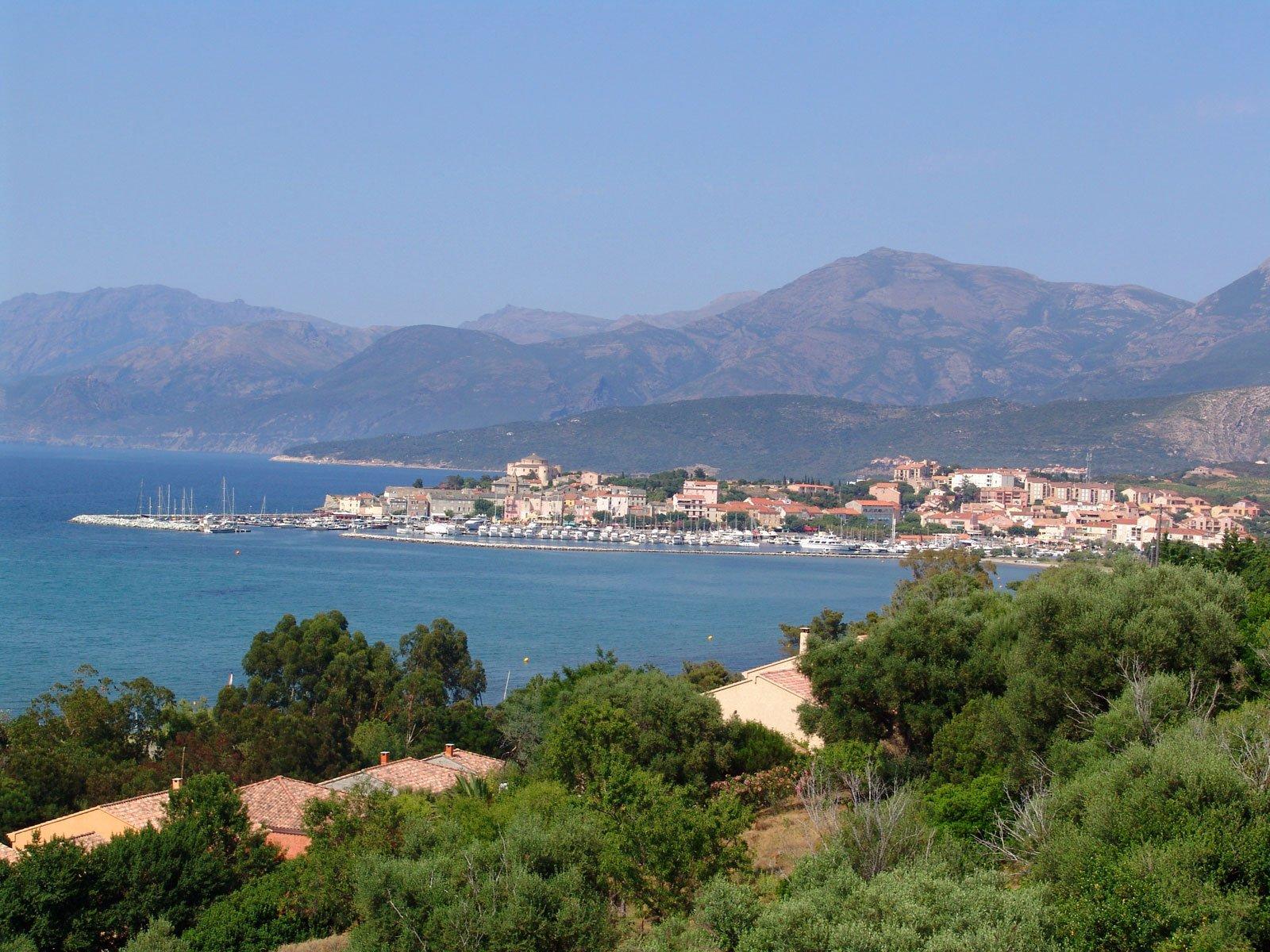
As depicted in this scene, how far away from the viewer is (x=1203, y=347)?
186 meters

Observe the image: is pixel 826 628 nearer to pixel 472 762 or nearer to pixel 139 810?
pixel 472 762

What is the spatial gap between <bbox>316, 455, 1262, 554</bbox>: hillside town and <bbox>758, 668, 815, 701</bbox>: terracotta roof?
4406 centimetres

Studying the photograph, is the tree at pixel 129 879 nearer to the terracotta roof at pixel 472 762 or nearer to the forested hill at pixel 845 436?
the terracotta roof at pixel 472 762

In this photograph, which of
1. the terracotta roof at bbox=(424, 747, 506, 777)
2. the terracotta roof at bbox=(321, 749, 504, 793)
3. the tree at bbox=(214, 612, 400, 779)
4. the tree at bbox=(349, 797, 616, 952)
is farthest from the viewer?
the tree at bbox=(214, 612, 400, 779)

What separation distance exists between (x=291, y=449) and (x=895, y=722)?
160442 millimetres

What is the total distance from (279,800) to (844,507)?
214 ft

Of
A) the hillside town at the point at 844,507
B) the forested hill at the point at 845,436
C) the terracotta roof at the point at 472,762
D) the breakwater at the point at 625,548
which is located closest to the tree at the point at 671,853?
the terracotta roof at the point at 472,762

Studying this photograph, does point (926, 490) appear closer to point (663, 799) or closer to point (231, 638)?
point (231, 638)

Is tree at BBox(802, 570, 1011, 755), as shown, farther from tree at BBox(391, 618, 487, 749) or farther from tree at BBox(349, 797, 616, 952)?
tree at BBox(391, 618, 487, 749)

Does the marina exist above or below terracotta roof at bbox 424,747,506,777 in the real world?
above

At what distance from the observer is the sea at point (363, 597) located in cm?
2464

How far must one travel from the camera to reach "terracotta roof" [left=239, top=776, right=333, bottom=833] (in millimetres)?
9508

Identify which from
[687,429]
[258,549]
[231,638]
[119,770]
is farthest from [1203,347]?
[119,770]

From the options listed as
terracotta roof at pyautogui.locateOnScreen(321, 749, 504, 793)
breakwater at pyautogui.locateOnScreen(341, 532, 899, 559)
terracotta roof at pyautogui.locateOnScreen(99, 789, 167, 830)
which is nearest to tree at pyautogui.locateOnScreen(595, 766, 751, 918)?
terracotta roof at pyautogui.locateOnScreen(321, 749, 504, 793)
